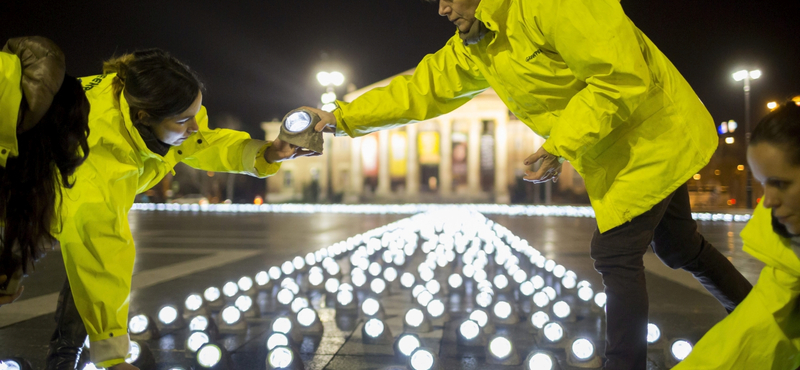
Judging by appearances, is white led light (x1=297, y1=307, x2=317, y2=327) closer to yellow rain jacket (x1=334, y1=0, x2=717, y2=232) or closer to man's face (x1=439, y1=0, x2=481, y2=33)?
yellow rain jacket (x1=334, y1=0, x2=717, y2=232)

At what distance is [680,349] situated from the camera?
258 cm

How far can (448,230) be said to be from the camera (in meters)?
9.63

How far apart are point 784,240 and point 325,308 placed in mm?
3045

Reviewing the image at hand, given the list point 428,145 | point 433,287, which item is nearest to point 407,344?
point 433,287

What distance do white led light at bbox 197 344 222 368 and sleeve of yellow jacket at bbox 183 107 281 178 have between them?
86cm

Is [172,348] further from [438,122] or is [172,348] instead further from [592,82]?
[438,122]

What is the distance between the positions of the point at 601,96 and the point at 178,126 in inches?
67.8

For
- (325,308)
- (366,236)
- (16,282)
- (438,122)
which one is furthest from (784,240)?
(438,122)

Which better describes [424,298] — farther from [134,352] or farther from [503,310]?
[134,352]

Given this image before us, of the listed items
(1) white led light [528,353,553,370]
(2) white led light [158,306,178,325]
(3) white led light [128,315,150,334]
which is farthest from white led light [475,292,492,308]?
(3) white led light [128,315,150,334]

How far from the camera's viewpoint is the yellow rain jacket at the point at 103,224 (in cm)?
194

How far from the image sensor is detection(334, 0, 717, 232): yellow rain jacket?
1909 mm

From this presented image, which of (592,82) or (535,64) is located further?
(535,64)

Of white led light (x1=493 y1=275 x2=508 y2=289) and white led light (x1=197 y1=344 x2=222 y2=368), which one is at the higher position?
white led light (x1=197 y1=344 x2=222 y2=368)
